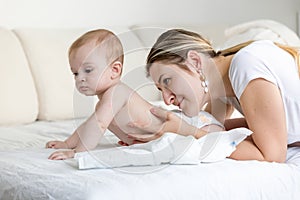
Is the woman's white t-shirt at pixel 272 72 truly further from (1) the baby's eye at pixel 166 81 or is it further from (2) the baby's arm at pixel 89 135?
(2) the baby's arm at pixel 89 135

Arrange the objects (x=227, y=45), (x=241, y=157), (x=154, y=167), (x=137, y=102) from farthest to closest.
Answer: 1. (x=227, y=45)
2. (x=137, y=102)
3. (x=241, y=157)
4. (x=154, y=167)

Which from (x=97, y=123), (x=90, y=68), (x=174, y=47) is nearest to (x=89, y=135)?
(x=97, y=123)

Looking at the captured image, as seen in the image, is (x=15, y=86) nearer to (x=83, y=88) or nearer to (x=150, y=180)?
(x=83, y=88)

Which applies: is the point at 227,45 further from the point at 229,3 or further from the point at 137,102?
the point at 137,102

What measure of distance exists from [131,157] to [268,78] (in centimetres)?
37

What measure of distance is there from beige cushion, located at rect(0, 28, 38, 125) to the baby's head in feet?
3.11

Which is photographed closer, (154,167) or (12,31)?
(154,167)

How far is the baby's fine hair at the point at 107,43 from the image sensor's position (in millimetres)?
1457

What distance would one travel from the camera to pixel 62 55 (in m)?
2.57

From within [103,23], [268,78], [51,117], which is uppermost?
[268,78]

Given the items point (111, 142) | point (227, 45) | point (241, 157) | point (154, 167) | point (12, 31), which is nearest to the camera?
point (154, 167)

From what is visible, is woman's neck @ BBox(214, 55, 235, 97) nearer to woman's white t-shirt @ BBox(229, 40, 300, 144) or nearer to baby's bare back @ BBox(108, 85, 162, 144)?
woman's white t-shirt @ BBox(229, 40, 300, 144)

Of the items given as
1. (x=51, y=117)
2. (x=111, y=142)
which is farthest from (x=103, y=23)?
(x=111, y=142)

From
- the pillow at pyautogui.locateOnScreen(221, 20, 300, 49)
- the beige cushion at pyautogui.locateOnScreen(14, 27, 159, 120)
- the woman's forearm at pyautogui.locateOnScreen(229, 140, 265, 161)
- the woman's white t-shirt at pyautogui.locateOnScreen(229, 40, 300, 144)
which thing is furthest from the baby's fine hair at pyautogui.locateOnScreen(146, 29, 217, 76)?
the pillow at pyautogui.locateOnScreen(221, 20, 300, 49)
